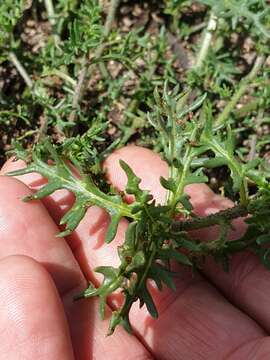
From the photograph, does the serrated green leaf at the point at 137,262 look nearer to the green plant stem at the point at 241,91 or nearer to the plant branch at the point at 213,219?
the plant branch at the point at 213,219

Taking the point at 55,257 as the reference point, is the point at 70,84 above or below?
above

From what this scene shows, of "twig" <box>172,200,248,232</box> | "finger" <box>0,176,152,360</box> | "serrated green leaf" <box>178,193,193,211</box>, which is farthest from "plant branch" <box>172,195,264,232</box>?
"finger" <box>0,176,152,360</box>

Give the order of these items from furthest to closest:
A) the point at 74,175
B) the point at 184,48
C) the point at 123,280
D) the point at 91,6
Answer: the point at 184,48
the point at 91,6
the point at 74,175
the point at 123,280

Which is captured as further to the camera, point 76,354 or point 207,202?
point 207,202

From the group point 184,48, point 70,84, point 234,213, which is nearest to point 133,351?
point 234,213

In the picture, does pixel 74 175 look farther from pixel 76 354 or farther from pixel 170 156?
pixel 76 354

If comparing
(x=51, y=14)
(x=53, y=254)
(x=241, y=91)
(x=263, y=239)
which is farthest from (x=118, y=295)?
(x=51, y=14)

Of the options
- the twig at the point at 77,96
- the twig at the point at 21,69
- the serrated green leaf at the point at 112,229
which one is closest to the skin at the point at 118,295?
the serrated green leaf at the point at 112,229

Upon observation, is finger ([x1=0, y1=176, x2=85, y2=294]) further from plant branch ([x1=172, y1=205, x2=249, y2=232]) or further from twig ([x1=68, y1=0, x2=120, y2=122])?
twig ([x1=68, y1=0, x2=120, y2=122])
